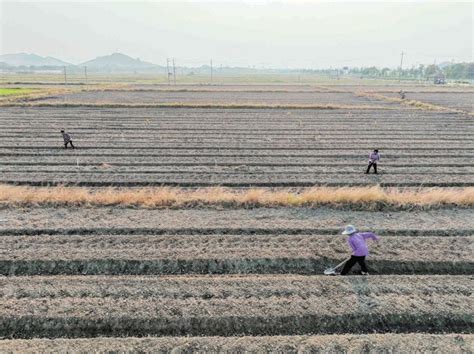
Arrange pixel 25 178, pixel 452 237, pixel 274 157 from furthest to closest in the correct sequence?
pixel 274 157, pixel 25 178, pixel 452 237

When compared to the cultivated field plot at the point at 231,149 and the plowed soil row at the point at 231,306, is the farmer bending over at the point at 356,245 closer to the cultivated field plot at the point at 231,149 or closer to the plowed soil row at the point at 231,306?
the plowed soil row at the point at 231,306

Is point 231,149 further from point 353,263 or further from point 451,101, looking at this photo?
point 451,101

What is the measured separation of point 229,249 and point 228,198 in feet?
Answer: 11.6

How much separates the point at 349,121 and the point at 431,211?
65.6 ft

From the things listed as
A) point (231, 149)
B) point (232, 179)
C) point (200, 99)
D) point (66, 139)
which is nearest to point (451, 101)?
point (200, 99)

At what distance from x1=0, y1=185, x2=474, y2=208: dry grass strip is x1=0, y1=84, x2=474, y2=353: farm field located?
0.05 meters

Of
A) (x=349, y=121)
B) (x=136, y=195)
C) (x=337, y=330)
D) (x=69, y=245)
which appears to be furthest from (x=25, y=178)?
(x=349, y=121)

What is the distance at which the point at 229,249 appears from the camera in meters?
9.20

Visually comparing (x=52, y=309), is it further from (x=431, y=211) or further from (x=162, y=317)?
(x=431, y=211)

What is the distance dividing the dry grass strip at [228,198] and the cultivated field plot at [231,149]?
5.61 ft

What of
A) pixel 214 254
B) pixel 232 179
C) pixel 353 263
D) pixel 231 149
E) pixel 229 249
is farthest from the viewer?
pixel 231 149

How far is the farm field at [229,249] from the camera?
6.59m

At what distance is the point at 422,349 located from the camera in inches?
241

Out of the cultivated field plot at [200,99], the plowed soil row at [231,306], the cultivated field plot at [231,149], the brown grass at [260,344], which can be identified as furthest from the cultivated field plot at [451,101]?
the brown grass at [260,344]
